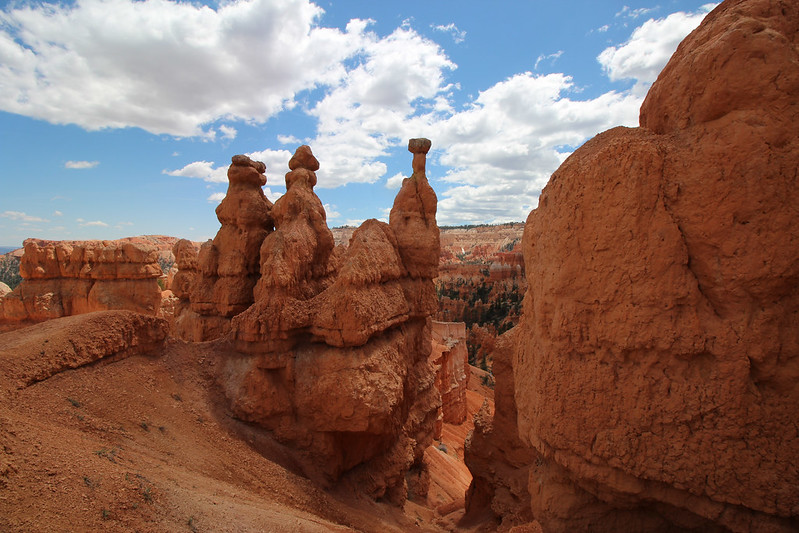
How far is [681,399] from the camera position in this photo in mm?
4254

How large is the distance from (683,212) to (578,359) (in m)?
1.93

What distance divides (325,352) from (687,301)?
23.8ft

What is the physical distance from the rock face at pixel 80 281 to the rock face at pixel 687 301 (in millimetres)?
21597

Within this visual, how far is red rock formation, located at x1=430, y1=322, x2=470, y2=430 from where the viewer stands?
23859 millimetres

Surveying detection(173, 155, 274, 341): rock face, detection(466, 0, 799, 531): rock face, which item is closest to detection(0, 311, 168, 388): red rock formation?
detection(173, 155, 274, 341): rock face

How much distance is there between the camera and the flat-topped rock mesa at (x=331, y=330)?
9430 mm

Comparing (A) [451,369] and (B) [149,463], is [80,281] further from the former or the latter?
(A) [451,369]

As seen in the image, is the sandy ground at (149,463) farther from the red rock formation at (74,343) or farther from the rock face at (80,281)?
the rock face at (80,281)

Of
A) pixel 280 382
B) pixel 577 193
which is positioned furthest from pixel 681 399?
pixel 280 382

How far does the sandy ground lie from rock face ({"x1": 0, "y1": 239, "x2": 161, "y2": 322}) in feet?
45.0

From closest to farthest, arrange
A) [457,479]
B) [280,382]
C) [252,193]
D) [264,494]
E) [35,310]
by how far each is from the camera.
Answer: [264,494], [280,382], [252,193], [457,479], [35,310]

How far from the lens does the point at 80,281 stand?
21.2 metres

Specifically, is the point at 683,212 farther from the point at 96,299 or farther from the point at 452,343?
the point at 96,299

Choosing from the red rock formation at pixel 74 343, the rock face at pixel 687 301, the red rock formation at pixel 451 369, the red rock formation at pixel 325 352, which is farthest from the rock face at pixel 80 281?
the rock face at pixel 687 301
